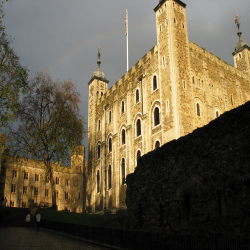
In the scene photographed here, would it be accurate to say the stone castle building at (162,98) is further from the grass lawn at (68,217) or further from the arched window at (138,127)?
the grass lawn at (68,217)

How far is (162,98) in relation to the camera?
2567 cm

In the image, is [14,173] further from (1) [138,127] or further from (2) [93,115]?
(1) [138,127]

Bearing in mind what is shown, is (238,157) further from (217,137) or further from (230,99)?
(230,99)

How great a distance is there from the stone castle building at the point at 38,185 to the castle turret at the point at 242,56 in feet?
76.3

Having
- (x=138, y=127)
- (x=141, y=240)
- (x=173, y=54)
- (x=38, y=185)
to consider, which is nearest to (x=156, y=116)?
(x=138, y=127)

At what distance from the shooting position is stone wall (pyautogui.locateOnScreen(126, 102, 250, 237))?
10359 millimetres

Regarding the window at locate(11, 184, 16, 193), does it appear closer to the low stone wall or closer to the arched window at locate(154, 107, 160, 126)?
the arched window at locate(154, 107, 160, 126)

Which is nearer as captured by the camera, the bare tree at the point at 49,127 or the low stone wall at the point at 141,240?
the low stone wall at the point at 141,240

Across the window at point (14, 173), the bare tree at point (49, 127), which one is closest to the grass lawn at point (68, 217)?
the bare tree at point (49, 127)

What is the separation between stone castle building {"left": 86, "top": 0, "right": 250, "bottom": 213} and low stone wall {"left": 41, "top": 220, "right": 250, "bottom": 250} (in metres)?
11.8

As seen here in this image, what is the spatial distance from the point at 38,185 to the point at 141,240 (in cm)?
3957

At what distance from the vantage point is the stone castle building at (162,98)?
2500 cm

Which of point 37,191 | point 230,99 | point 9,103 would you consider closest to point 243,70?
point 230,99

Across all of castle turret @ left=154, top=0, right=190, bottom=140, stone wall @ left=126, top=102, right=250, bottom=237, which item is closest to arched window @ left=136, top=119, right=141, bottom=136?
castle turret @ left=154, top=0, right=190, bottom=140
